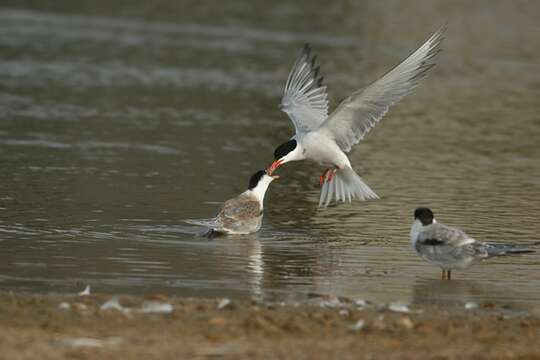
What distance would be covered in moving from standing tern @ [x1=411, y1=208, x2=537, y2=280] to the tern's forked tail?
2.10 m

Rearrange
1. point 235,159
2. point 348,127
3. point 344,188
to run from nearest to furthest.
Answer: point 344,188
point 348,127
point 235,159

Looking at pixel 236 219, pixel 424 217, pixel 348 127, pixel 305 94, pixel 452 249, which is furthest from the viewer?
pixel 305 94

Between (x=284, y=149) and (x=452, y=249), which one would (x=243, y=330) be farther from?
(x=284, y=149)

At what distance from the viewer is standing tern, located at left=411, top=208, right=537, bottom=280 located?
8.59m

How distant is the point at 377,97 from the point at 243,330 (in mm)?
4607

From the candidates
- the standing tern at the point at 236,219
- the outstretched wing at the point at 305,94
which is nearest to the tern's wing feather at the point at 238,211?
the standing tern at the point at 236,219

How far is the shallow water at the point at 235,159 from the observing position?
28.6 feet

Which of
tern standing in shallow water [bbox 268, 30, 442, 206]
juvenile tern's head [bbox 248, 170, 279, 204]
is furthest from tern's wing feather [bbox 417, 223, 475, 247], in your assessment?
juvenile tern's head [bbox 248, 170, 279, 204]

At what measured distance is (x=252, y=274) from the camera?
8.67m

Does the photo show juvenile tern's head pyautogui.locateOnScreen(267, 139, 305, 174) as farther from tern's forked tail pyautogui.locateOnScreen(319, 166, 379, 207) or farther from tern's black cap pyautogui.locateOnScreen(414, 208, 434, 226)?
tern's black cap pyautogui.locateOnScreen(414, 208, 434, 226)

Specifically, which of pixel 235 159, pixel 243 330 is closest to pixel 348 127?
pixel 235 159

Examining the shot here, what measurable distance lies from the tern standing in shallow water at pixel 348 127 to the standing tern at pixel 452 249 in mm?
1889

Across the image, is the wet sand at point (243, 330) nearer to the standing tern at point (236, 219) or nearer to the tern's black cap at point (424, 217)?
the tern's black cap at point (424, 217)

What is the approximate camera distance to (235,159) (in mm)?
14188
